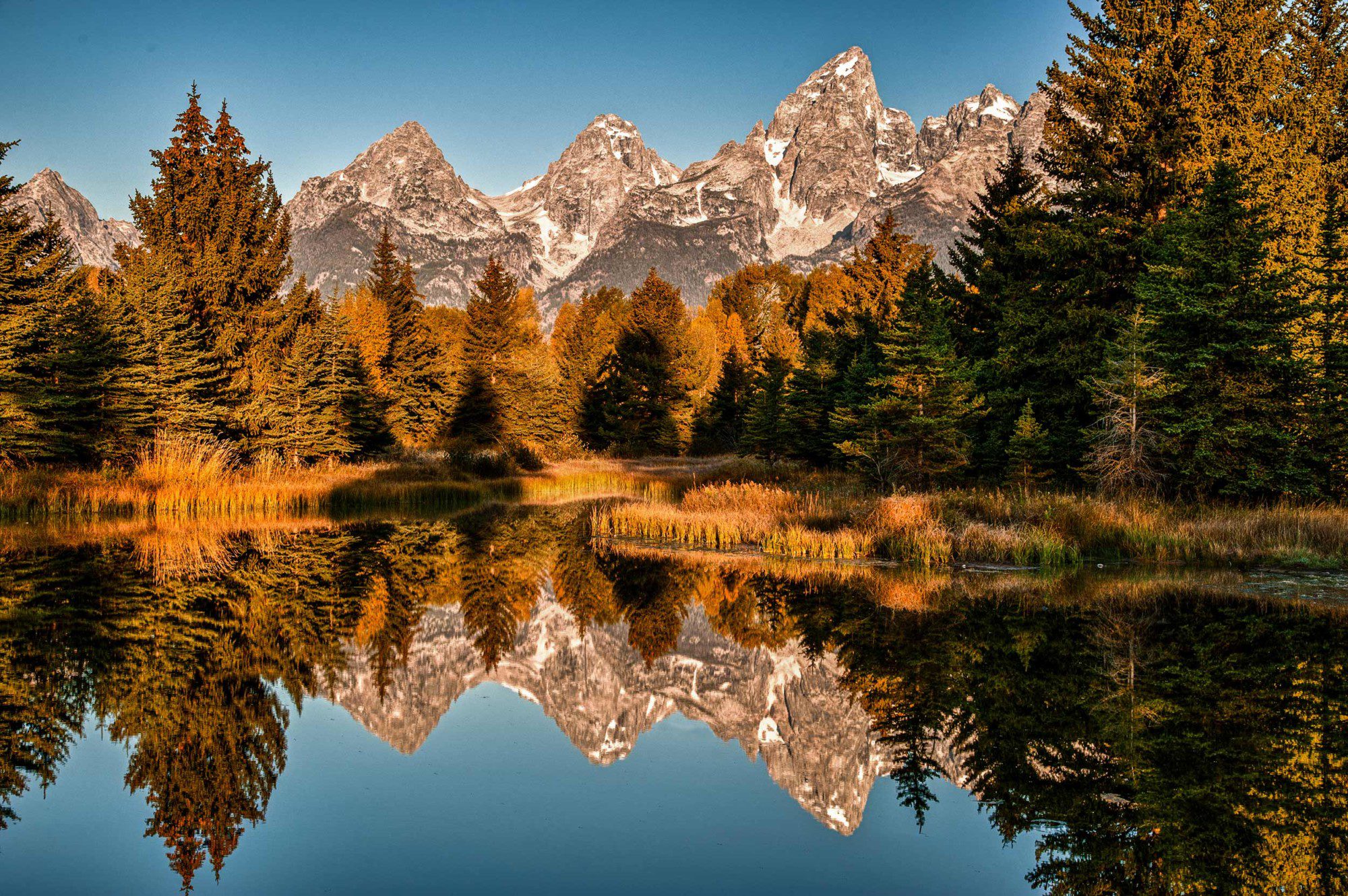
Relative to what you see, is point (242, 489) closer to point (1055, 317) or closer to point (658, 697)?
point (658, 697)

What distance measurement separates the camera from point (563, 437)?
5291cm

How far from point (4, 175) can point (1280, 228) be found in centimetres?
3415

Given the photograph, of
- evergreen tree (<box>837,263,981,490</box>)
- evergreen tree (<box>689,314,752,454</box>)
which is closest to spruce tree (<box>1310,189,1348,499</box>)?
evergreen tree (<box>837,263,981,490</box>)

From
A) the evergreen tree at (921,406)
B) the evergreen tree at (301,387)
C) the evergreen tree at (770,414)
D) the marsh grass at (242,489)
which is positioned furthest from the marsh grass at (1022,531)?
the evergreen tree at (770,414)

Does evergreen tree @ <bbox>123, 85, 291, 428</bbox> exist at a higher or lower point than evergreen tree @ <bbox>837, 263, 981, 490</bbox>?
higher

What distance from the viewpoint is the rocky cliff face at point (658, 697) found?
7.20 m

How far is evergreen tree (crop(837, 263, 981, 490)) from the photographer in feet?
77.8

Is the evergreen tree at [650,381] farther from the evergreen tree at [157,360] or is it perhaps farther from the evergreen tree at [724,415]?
the evergreen tree at [157,360]

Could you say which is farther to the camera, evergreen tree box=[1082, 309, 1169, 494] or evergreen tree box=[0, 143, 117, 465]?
evergreen tree box=[0, 143, 117, 465]

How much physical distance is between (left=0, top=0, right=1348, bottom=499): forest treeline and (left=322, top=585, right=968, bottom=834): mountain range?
14.3 m

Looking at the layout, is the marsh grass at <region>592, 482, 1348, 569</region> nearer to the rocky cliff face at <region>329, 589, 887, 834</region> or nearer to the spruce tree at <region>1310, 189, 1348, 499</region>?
the spruce tree at <region>1310, 189, 1348, 499</region>

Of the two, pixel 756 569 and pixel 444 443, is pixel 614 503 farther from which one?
pixel 444 443

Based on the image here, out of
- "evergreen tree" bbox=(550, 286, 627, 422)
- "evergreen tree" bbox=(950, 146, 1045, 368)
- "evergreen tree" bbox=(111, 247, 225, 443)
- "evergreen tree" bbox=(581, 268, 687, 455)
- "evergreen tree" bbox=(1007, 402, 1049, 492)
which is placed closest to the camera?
"evergreen tree" bbox=(1007, 402, 1049, 492)

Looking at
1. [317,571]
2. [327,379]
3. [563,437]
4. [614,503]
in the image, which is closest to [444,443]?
[563,437]
